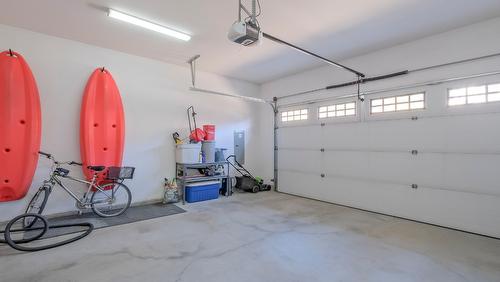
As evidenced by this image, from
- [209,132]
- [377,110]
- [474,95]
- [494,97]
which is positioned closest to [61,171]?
[209,132]

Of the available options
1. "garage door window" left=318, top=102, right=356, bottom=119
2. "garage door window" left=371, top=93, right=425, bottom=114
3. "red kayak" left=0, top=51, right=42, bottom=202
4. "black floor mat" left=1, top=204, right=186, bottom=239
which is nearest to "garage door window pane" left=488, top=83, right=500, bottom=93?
"garage door window" left=371, top=93, right=425, bottom=114

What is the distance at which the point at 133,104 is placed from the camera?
4.67m

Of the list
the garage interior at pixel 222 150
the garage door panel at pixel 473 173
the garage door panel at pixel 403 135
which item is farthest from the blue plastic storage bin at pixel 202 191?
the garage door panel at pixel 473 173

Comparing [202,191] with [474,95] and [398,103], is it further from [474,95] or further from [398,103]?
[474,95]

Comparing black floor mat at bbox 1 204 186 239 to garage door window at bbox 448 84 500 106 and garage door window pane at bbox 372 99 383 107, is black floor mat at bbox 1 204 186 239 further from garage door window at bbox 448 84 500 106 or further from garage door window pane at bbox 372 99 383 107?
garage door window at bbox 448 84 500 106

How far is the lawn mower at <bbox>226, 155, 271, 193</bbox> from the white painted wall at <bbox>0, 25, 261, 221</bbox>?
411mm

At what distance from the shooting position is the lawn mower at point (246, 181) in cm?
596

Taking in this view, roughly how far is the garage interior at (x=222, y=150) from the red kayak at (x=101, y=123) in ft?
0.09

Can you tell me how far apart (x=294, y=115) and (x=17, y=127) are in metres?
5.08

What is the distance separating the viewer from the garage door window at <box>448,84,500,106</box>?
10.6ft

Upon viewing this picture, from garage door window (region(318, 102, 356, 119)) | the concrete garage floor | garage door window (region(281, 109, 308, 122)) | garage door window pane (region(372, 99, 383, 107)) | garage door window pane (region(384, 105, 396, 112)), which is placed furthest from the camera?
garage door window (region(281, 109, 308, 122))

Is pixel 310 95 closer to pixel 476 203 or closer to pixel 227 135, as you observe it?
pixel 227 135

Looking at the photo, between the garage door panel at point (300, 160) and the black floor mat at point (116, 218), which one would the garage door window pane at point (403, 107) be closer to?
the garage door panel at point (300, 160)

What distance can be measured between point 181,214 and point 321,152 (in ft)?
10.3
